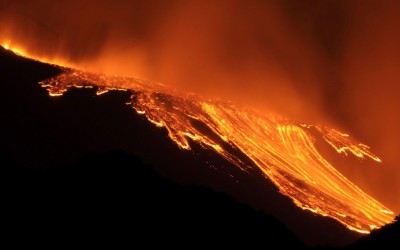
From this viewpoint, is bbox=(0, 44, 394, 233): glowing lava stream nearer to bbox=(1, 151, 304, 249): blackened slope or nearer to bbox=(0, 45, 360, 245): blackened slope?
bbox=(0, 45, 360, 245): blackened slope

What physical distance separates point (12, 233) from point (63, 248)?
1050 mm

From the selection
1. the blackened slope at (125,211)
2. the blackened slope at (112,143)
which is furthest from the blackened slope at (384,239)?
the blackened slope at (112,143)

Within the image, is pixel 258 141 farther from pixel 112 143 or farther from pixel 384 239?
pixel 384 239

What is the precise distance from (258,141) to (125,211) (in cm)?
1730

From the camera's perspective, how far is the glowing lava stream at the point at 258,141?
69.7 ft

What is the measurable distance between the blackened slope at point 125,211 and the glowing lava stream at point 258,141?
36.2 ft

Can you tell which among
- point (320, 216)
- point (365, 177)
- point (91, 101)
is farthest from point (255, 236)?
point (365, 177)

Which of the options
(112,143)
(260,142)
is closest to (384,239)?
(112,143)

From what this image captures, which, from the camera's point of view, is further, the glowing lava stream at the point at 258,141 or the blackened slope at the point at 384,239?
the glowing lava stream at the point at 258,141

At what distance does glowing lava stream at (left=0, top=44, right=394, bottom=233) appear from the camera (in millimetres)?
21234

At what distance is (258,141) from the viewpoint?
83.8 ft

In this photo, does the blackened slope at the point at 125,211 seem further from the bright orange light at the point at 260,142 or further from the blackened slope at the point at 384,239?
the bright orange light at the point at 260,142

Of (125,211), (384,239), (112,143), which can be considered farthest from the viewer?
(112,143)

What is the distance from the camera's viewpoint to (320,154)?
28.9 metres
